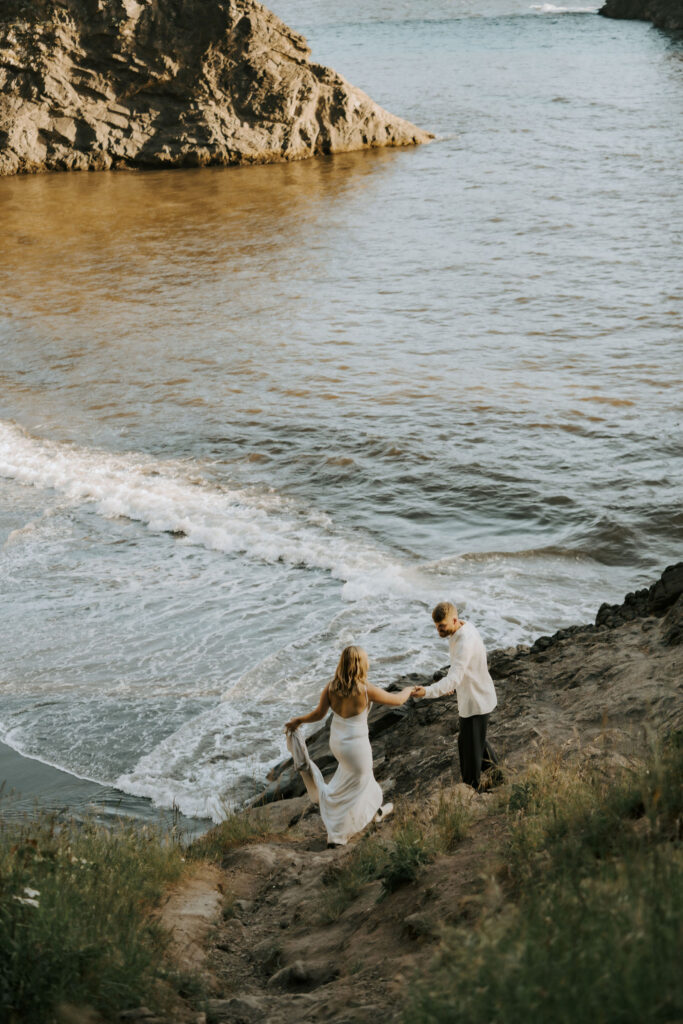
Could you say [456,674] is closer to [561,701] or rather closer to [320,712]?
[320,712]

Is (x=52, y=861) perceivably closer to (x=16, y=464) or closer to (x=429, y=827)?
(x=429, y=827)

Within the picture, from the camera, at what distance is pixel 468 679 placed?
23.8 ft

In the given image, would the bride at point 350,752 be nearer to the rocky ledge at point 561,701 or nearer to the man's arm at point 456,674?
the man's arm at point 456,674

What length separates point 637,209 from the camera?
27.3 metres

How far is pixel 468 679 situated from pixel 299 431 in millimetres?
9547

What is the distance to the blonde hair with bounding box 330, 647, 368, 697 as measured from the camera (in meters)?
7.14

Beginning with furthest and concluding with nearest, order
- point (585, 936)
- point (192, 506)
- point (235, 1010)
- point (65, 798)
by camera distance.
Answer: point (192, 506) → point (65, 798) → point (235, 1010) → point (585, 936)

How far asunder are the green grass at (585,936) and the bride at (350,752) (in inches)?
102

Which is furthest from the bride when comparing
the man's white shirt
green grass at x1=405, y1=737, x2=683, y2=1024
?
green grass at x1=405, y1=737, x2=683, y2=1024

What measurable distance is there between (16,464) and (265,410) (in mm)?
4080

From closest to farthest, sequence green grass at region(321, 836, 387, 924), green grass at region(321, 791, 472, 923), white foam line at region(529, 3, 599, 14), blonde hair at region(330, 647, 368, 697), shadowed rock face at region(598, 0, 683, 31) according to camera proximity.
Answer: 1. green grass at region(321, 791, 472, 923)
2. green grass at region(321, 836, 387, 924)
3. blonde hair at region(330, 647, 368, 697)
4. shadowed rock face at region(598, 0, 683, 31)
5. white foam line at region(529, 3, 599, 14)

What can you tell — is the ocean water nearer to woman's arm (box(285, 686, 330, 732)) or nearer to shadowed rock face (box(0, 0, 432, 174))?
woman's arm (box(285, 686, 330, 732))

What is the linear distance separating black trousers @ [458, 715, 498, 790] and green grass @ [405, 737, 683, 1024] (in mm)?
2415

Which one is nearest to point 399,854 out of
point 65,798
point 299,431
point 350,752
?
point 350,752
